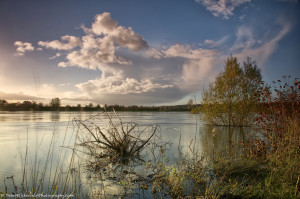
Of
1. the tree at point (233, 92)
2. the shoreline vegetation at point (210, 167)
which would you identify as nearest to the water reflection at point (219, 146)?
the shoreline vegetation at point (210, 167)

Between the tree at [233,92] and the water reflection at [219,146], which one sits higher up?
the tree at [233,92]

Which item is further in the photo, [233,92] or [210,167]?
[233,92]

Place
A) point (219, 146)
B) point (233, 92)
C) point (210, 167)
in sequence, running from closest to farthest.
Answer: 1. point (210, 167)
2. point (219, 146)
3. point (233, 92)

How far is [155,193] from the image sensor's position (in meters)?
3.30

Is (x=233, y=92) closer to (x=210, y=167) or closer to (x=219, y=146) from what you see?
(x=219, y=146)

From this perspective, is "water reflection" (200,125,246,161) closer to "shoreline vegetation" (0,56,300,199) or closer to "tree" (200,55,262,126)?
"shoreline vegetation" (0,56,300,199)

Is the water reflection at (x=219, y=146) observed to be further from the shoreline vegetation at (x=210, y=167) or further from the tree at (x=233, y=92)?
the tree at (x=233, y=92)

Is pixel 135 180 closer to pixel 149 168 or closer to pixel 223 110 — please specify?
pixel 149 168

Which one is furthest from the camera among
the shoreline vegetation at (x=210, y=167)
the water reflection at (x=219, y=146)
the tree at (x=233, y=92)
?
the tree at (x=233, y=92)

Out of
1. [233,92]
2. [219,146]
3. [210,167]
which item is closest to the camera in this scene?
[210,167]

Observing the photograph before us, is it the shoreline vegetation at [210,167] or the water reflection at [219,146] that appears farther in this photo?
the water reflection at [219,146]

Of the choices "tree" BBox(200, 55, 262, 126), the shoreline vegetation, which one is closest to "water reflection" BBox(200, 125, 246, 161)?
the shoreline vegetation

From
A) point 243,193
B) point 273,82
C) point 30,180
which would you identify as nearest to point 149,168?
point 243,193

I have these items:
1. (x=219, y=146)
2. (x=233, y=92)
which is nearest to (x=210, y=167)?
(x=219, y=146)
